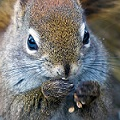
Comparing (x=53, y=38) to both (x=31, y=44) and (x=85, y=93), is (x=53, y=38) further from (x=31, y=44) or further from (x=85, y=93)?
(x=85, y=93)

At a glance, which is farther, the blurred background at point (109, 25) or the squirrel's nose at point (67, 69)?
the blurred background at point (109, 25)

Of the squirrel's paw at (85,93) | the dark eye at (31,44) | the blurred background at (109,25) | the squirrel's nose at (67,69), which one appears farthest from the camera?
the blurred background at (109,25)

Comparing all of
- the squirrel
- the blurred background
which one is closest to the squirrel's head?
the squirrel

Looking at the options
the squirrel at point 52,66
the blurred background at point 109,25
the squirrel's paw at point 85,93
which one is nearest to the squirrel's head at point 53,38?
the squirrel at point 52,66

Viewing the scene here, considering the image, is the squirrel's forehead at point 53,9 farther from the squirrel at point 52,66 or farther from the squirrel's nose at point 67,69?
the squirrel's nose at point 67,69

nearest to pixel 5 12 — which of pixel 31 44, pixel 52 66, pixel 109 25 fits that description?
pixel 109 25

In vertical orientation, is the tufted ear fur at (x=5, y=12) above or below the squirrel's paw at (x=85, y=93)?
above
